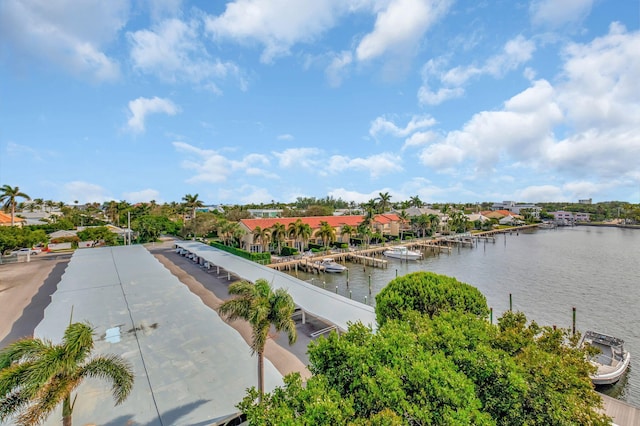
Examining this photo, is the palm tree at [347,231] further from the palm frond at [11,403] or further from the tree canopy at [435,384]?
the palm frond at [11,403]

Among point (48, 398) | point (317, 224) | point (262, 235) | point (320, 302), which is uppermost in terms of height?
point (317, 224)

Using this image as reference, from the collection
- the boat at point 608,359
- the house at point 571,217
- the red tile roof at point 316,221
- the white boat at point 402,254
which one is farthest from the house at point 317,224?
the house at point 571,217

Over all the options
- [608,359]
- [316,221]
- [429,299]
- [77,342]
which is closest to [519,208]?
[316,221]

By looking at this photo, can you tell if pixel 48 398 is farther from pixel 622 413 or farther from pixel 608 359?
pixel 608 359

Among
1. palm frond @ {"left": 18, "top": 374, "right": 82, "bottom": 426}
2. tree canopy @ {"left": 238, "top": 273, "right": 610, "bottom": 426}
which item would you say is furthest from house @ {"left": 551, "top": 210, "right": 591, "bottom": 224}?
palm frond @ {"left": 18, "top": 374, "right": 82, "bottom": 426}

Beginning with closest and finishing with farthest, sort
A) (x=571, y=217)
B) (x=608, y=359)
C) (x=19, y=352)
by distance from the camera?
(x=19, y=352)
(x=608, y=359)
(x=571, y=217)

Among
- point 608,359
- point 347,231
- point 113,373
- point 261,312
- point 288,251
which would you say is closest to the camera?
point 113,373

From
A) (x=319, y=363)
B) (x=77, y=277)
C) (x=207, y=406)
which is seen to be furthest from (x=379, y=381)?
(x=77, y=277)
